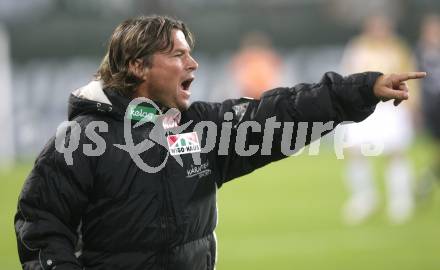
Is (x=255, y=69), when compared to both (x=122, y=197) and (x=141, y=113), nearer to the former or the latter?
(x=141, y=113)

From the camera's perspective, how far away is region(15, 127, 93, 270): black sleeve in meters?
3.30

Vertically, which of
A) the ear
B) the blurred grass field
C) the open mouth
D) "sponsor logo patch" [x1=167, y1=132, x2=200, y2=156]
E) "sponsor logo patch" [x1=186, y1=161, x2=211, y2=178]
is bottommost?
the blurred grass field

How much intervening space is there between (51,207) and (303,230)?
6425 millimetres

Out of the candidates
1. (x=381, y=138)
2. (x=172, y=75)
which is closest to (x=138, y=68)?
(x=172, y=75)

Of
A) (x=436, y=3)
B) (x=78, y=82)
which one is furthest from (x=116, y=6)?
(x=436, y=3)

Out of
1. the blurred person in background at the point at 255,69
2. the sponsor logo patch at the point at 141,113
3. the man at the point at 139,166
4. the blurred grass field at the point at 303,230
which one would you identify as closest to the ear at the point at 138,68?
the man at the point at 139,166

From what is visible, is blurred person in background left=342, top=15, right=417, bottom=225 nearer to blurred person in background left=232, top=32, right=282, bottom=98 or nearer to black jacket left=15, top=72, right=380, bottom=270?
blurred person in background left=232, top=32, right=282, bottom=98

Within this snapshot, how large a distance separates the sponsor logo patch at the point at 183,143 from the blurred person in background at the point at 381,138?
21.6 ft

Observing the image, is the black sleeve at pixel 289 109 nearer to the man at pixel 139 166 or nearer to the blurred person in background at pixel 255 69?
the man at pixel 139 166

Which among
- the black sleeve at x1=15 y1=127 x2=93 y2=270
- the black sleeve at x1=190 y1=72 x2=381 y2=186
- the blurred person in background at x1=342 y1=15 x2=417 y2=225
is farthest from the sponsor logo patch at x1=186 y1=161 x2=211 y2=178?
the blurred person in background at x1=342 y1=15 x2=417 y2=225

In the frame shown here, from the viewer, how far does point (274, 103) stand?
12.1 ft

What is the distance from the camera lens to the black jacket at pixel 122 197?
11.0 ft

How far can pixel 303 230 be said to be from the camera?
9516 millimetres

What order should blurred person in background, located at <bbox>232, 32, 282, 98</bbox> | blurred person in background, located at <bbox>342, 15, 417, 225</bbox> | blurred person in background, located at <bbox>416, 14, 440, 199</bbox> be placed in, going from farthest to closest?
blurred person in background, located at <bbox>232, 32, 282, 98</bbox>, blurred person in background, located at <bbox>416, 14, 440, 199</bbox>, blurred person in background, located at <bbox>342, 15, 417, 225</bbox>
